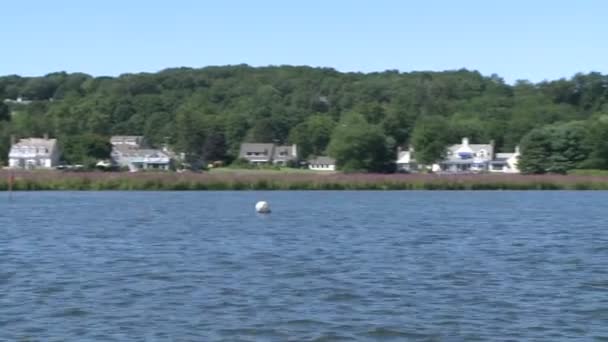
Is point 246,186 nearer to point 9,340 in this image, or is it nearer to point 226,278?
point 226,278

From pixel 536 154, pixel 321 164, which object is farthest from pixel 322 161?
pixel 536 154

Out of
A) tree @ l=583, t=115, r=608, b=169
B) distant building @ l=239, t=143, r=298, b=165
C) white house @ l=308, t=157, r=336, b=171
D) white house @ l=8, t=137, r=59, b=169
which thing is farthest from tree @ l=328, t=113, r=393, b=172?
distant building @ l=239, t=143, r=298, b=165

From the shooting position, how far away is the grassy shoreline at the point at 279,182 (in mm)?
67500

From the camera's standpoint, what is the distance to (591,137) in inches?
4146

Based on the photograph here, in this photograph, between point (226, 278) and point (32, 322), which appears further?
point (226, 278)

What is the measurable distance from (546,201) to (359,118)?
6851 cm

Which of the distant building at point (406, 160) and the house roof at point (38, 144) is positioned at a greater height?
the house roof at point (38, 144)

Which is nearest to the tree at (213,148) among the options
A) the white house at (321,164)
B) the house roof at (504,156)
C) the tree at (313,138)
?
the white house at (321,164)

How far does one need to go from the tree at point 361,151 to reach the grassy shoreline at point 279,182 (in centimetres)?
3160

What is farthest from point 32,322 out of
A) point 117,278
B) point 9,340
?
point 117,278

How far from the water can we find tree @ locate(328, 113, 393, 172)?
59.4 metres

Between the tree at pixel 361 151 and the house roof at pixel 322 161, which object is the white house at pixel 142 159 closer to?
the house roof at pixel 322 161

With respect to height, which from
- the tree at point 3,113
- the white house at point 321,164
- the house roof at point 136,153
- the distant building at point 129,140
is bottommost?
the white house at point 321,164

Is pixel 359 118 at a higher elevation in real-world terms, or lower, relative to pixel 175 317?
higher
